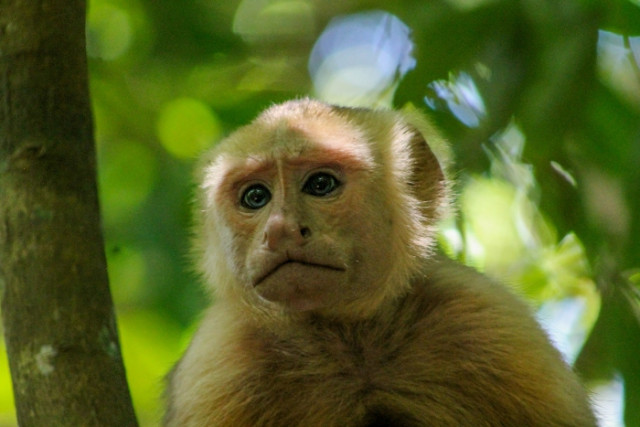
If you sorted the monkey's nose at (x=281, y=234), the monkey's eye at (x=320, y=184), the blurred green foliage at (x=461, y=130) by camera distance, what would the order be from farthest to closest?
the blurred green foliage at (x=461, y=130) → the monkey's eye at (x=320, y=184) → the monkey's nose at (x=281, y=234)

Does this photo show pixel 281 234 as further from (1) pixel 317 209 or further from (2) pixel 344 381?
(2) pixel 344 381

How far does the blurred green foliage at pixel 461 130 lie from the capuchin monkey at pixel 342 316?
0.43 m

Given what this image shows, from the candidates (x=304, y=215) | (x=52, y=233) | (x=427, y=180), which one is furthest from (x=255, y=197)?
(x=52, y=233)

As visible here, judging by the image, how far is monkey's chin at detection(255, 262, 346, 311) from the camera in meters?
3.18

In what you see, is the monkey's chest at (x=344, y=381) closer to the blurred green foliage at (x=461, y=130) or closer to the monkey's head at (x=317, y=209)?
the monkey's head at (x=317, y=209)

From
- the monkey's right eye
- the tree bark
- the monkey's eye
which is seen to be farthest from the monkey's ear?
the tree bark

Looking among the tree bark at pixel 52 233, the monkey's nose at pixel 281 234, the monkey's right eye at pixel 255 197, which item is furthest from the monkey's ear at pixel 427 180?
the tree bark at pixel 52 233

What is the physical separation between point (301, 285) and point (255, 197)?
552mm

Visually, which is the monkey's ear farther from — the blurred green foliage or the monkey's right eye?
the monkey's right eye

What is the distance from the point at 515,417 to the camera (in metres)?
3.27

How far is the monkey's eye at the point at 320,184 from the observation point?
3492 millimetres

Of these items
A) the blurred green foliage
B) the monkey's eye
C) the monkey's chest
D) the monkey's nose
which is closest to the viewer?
the monkey's nose

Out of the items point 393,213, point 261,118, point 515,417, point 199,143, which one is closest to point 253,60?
point 199,143

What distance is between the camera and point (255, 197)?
11.8 feet
